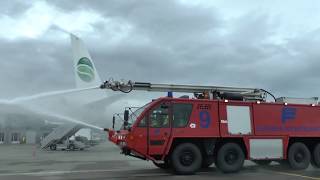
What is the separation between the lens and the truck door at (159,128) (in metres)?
16.2

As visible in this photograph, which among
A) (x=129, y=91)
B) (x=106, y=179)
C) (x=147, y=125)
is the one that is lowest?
(x=106, y=179)

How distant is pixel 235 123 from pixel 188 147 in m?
1.96

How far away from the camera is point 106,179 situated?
1509 centimetres

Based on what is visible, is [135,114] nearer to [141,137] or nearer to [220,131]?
[141,137]

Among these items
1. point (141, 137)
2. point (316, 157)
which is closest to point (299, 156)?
point (316, 157)

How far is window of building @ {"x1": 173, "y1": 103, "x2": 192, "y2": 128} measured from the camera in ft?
54.0

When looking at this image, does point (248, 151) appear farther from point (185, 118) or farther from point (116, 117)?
point (116, 117)

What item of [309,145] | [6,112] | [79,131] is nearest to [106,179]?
[309,145]

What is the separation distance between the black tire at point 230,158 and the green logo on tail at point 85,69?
960 inches

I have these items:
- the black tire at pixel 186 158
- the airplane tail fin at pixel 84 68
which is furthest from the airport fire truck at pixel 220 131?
the airplane tail fin at pixel 84 68

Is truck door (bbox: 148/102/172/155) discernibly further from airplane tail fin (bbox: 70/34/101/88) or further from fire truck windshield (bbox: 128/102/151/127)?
airplane tail fin (bbox: 70/34/101/88)

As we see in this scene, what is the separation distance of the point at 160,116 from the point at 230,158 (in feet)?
9.52

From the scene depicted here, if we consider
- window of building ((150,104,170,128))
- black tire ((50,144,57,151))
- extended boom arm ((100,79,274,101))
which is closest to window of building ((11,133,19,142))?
black tire ((50,144,57,151))

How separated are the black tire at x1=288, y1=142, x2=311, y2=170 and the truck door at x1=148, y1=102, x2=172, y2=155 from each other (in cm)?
492
